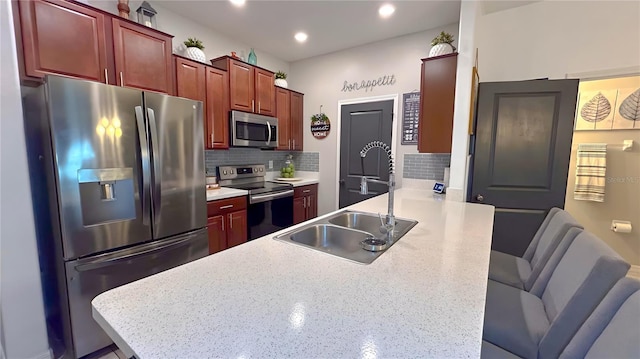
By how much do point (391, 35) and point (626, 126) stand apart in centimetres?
296

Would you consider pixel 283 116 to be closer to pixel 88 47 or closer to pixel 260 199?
pixel 260 199

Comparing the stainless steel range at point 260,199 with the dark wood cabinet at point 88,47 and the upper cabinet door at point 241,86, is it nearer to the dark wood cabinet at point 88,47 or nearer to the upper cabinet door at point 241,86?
the upper cabinet door at point 241,86

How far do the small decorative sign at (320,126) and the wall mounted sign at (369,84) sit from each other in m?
0.51

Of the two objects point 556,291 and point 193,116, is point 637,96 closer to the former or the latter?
point 556,291

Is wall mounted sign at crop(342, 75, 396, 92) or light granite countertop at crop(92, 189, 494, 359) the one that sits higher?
wall mounted sign at crop(342, 75, 396, 92)

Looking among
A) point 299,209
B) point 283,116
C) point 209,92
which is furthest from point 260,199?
point 283,116

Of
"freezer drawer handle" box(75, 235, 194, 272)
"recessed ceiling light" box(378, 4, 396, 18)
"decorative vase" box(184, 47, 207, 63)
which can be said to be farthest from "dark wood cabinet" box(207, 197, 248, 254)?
"recessed ceiling light" box(378, 4, 396, 18)

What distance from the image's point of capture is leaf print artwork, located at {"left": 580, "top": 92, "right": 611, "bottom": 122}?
319 cm

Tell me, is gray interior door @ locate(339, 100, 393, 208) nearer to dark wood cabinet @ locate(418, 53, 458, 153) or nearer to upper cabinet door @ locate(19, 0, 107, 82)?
dark wood cabinet @ locate(418, 53, 458, 153)

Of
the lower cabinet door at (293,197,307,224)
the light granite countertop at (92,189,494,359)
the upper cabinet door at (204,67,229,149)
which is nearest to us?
the light granite countertop at (92,189,494,359)

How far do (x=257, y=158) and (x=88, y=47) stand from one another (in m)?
2.17

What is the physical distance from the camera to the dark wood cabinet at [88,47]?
5.26 feet

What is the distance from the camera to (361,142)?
3609mm

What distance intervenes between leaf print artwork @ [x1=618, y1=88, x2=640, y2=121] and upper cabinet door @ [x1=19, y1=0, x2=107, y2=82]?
5.34 m
